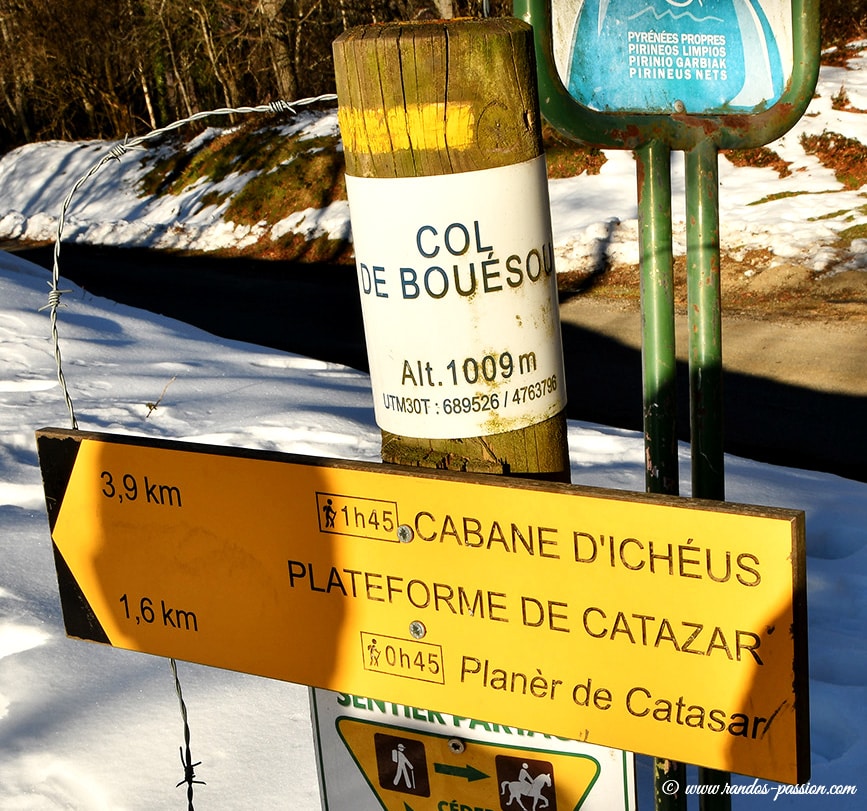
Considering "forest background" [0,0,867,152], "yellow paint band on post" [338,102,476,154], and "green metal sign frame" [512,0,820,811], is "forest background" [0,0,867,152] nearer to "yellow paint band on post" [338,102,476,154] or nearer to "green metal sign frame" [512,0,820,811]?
"green metal sign frame" [512,0,820,811]

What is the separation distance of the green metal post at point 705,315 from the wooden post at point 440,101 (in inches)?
13.2

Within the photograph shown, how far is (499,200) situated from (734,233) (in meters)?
10.6

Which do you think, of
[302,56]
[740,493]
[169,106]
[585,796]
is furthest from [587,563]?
[169,106]

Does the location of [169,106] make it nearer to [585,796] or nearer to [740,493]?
[740,493]

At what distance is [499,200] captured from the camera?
139 cm

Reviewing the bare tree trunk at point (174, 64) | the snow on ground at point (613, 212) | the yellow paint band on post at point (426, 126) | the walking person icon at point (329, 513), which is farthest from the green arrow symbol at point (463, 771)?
the bare tree trunk at point (174, 64)

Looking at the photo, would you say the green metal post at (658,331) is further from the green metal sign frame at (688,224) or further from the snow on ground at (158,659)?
the snow on ground at (158,659)

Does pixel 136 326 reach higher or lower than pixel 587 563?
lower

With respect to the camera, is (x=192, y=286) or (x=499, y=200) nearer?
(x=499, y=200)

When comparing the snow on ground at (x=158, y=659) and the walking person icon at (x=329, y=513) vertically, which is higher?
the walking person icon at (x=329, y=513)

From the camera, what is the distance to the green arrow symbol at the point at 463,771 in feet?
4.94

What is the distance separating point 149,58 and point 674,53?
25.6 meters

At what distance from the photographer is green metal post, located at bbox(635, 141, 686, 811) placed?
163 centimetres

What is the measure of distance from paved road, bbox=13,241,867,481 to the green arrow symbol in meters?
5.02
